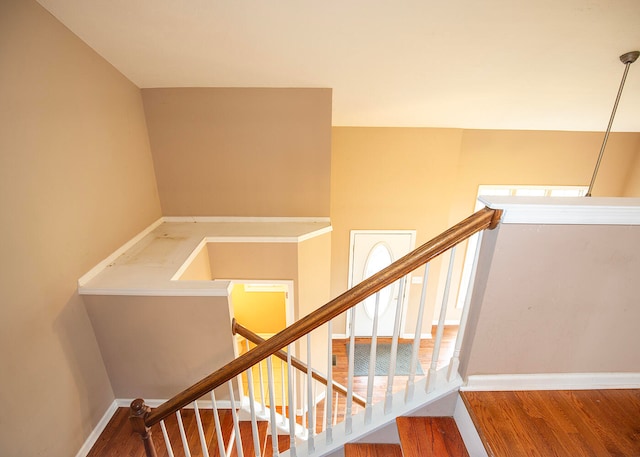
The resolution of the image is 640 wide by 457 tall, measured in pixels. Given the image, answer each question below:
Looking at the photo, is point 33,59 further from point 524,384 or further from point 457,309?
point 457,309

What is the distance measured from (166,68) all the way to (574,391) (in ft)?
11.3

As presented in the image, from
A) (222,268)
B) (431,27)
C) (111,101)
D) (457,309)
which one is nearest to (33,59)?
(111,101)

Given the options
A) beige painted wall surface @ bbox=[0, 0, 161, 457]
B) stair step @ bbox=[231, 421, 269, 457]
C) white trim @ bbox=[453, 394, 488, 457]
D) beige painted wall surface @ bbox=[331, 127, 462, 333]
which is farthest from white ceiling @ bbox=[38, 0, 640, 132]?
stair step @ bbox=[231, 421, 269, 457]

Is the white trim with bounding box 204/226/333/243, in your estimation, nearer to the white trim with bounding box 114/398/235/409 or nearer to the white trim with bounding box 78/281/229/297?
the white trim with bounding box 78/281/229/297

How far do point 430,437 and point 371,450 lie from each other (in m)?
0.29

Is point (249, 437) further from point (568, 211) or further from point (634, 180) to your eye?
point (634, 180)

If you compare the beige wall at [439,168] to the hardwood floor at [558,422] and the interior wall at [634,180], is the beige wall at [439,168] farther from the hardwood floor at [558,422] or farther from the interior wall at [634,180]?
the hardwood floor at [558,422]

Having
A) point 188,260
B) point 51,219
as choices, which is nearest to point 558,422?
point 188,260

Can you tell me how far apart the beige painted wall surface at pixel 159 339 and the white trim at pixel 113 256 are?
5.8 inches

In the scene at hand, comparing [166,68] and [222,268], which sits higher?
[166,68]

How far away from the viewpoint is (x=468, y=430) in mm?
1165

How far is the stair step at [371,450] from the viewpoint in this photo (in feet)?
4.19

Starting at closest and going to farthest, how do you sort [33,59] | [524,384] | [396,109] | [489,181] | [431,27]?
[524,384], [33,59], [431,27], [396,109], [489,181]

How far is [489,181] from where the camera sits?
14.5 ft
